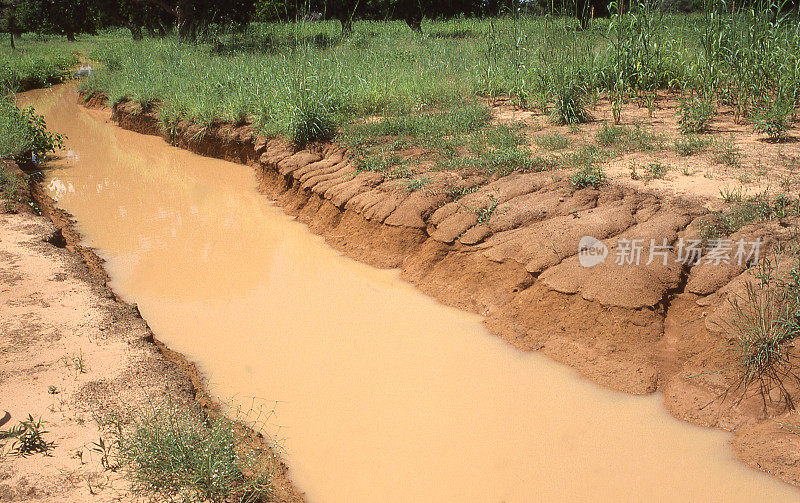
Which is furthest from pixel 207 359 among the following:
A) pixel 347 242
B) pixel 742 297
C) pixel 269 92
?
pixel 269 92

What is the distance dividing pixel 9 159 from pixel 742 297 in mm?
8232

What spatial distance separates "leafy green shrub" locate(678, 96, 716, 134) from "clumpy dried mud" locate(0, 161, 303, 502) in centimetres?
490

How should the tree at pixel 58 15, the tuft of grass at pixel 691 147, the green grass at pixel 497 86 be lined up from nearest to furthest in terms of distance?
the tuft of grass at pixel 691 147 < the green grass at pixel 497 86 < the tree at pixel 58 15

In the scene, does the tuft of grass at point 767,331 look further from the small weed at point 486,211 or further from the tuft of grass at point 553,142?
the tuft of grass at point 553,142

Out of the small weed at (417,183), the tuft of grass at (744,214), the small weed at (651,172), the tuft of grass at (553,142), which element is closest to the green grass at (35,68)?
the small weed at (417,183)

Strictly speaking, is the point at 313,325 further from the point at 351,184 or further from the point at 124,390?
the point at 351,184

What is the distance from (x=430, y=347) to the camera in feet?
14.6

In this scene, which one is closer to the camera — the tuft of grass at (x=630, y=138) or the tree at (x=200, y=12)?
the tuft of grass at (x=630, y=138)

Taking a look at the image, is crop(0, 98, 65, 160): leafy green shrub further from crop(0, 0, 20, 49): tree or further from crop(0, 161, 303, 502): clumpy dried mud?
crop(0, 0, 20, 49): tree

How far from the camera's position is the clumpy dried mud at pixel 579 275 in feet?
12.1

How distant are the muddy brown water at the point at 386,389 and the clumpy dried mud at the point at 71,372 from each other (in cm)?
40

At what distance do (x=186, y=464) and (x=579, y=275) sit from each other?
2.84 metres

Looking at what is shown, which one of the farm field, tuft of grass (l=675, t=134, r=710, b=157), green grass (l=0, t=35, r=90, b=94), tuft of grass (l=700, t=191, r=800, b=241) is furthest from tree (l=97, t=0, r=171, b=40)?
tuft of grass (l=700, t=191, r=800, b=241)

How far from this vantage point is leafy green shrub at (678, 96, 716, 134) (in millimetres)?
6199
